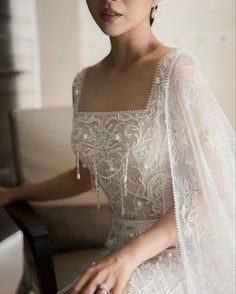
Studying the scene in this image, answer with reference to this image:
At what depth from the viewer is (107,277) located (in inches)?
30.6

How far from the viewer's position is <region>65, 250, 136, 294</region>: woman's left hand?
771mm

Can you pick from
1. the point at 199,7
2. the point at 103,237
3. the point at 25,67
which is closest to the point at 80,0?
the point at 25,67

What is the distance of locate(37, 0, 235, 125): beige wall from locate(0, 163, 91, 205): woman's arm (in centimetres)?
72

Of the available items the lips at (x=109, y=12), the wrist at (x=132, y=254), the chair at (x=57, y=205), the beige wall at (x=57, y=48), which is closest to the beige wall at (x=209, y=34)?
the beige wall at (x=57, y=48)

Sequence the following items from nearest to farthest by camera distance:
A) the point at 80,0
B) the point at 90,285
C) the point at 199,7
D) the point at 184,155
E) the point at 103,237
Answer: the point at 90,285, the point at 184,155, the point at 103,237, the point at 199,7, the point at 80,0

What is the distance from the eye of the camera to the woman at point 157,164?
0.85 metres

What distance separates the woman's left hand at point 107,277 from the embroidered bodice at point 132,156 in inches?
7.7

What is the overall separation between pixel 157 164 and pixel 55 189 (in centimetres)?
43

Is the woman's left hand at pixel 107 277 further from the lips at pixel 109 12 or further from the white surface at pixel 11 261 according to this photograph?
the lips at pixel 109 12

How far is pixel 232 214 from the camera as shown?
3.09ft

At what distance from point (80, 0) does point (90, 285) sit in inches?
54.4

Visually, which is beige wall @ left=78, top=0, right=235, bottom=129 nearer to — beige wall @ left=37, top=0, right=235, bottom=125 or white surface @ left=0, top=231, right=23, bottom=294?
beige wall @ left=37, top=0, right=235, bottom=125

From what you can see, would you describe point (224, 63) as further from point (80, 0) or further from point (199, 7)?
point (80, 0)

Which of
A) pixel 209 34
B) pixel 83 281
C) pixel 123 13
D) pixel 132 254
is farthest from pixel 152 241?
pixel 209 34
